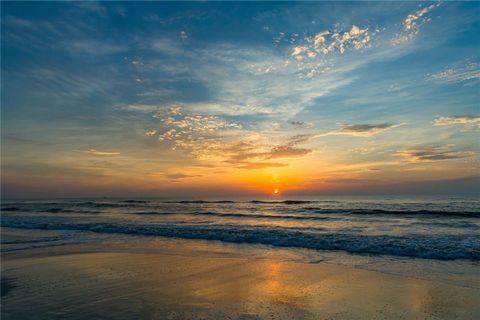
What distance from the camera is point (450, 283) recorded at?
7871 millimetres

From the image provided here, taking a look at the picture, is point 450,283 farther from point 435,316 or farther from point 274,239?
point 274,239

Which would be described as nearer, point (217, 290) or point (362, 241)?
point (217, 290)

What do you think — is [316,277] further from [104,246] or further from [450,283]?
[104,246]

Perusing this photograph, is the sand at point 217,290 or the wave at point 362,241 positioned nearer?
the sand at point 217,290

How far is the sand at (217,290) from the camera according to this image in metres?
5.80

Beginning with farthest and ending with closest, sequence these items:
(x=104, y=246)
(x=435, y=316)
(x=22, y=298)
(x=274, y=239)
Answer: (x=274, y=239) < (x=104, y=246) < (x=22, y=298) < (x=435, y=316)

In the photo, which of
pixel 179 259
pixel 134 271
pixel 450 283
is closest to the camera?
pixel 450 283

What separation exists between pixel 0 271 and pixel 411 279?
11.7m

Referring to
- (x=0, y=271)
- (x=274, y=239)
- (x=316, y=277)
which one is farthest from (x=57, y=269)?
(x=274, y=239)

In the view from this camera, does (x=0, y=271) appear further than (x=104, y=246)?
No

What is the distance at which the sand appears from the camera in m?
5.80

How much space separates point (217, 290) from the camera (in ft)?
23.8

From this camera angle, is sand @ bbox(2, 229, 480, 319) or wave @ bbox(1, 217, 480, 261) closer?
sand @ bbox(2, 229, 480, 319)

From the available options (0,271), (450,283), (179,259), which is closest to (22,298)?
(0,271)
